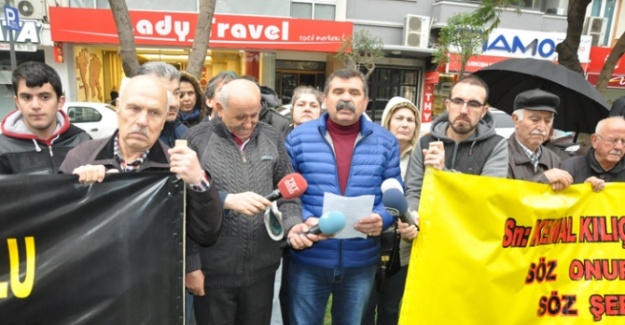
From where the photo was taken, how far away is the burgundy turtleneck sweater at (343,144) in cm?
283

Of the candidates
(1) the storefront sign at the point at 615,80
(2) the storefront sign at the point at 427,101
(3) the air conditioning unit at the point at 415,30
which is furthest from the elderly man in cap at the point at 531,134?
(1) the storefront sign at the point at 615,80

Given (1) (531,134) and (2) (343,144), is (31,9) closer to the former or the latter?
(2) (343,144)

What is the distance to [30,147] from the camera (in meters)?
2.60

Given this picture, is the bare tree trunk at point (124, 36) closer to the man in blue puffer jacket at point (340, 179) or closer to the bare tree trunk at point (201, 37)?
the bare tree trunk at point (201, 37)

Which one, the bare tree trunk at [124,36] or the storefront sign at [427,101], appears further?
the storefront sign at [427,101]

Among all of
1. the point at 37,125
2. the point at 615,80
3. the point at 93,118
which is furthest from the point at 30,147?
the point at 615,80

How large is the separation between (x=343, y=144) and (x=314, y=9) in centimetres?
1381

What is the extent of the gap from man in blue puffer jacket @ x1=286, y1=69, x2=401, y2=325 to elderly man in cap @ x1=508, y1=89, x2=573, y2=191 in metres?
0.84

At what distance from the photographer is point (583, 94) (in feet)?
12.8

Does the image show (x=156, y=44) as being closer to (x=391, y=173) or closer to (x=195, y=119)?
(x=195, y=119)

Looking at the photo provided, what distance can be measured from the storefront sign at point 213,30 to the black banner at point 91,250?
11.8 metres

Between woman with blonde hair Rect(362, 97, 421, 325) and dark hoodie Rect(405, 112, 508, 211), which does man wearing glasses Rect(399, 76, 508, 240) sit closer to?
dark hoodie Rect(405, 112, 508, 211)

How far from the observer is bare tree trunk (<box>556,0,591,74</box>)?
19.2 feet

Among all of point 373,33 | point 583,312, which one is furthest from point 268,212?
point 373,33
